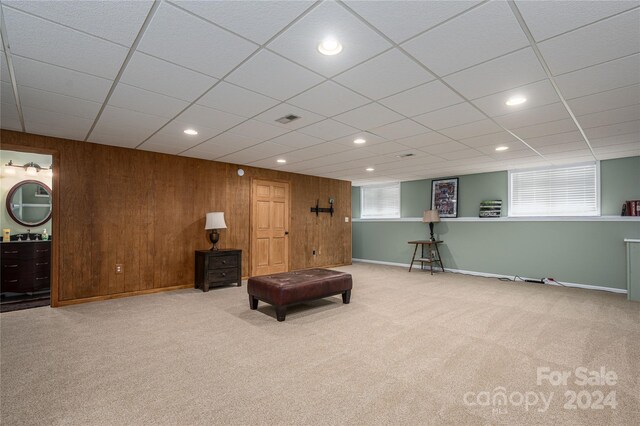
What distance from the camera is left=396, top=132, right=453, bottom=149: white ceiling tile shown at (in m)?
4.24

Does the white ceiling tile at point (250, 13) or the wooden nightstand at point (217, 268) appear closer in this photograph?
the white ceiling tile at point (250, 13)

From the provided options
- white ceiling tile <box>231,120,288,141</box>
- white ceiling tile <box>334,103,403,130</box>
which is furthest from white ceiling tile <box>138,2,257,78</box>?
white ceiling tile <box>334,103,403,130</box>

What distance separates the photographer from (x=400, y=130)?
4.04m

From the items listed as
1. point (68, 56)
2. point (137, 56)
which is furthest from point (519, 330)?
point (68, 56)

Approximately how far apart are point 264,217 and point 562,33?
577cm

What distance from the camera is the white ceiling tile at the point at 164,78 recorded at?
7.73ft

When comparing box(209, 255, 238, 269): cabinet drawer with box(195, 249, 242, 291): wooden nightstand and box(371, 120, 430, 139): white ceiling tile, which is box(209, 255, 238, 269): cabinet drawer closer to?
box(195, 249, 242, 291): wooden nightstand

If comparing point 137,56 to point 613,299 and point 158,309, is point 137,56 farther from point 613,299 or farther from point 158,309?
point 613,299

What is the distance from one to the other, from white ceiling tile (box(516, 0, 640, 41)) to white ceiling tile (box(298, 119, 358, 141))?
2172 millimetres

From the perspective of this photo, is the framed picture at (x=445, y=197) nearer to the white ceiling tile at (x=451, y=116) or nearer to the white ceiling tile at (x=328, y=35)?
the white ceiling tile at (x=451, y=116)

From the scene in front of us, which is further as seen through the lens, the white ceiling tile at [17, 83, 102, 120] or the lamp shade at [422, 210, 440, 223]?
the lamp shade at [422, 210, 440, 223]

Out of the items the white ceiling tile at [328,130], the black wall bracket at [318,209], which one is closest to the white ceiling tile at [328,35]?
the white ceiling tile at [328,130]

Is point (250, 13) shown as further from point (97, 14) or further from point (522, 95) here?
point (522, 95)

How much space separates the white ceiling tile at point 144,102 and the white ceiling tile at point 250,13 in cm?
144
